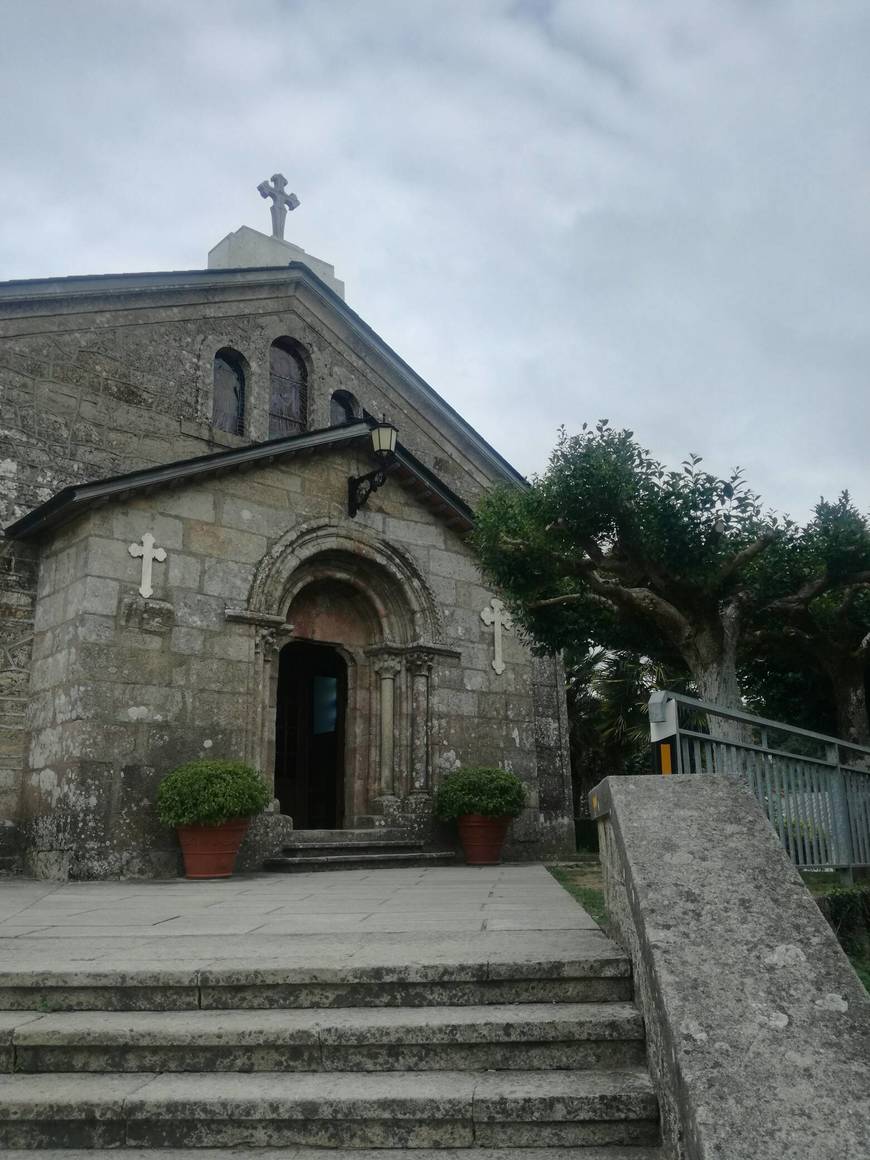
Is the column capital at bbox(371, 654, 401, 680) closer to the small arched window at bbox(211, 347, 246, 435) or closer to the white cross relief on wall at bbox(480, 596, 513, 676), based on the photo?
the white cross relief on wall at bbox(480, 596, 513, 676)

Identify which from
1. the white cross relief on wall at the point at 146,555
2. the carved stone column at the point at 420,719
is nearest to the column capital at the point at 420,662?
the carved stone column at the point at 420,719

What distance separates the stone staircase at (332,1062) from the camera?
3.21 meters

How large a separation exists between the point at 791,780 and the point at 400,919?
10.5 ft

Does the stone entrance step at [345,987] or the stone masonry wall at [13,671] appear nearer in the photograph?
the stone entrance step at [345,987]

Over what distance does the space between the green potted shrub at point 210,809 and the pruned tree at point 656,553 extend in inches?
162

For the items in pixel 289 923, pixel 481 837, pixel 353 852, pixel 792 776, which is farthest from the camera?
A: pixel 481 837

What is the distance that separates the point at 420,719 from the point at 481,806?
1.44m

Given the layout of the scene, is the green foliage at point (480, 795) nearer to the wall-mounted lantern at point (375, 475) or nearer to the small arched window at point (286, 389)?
the wall-mounted lantern at point (375, 475)

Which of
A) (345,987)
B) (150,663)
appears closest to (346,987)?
(345,987)

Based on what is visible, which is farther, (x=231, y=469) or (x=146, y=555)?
(x=231, y=469)

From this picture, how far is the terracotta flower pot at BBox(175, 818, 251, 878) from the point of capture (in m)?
9.61

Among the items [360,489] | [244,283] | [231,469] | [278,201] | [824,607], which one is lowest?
[824,607]

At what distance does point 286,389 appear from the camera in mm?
14281

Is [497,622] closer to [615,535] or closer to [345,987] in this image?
[615,535]
